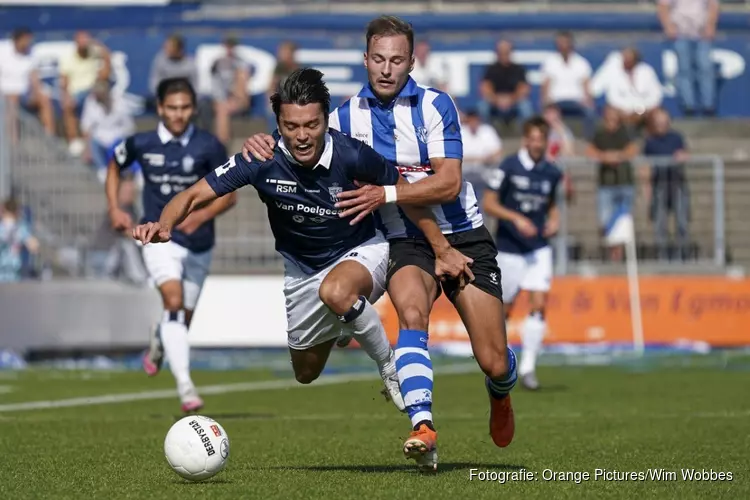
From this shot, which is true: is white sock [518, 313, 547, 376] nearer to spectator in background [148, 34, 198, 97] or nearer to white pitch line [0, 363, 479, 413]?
white pitch line [0, 363, 479, 413]

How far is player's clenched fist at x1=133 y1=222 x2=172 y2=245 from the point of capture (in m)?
7.60

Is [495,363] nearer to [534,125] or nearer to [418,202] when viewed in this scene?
[418,202]

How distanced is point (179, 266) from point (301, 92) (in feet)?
15.1

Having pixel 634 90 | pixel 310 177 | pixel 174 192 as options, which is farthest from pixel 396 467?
pixel 634 90

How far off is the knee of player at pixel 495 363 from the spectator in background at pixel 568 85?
15.6 m

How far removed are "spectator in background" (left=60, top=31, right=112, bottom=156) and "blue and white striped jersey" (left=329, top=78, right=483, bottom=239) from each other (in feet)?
50.1

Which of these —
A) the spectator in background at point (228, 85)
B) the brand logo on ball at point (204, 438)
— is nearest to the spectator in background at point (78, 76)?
the spectator in background at point (228, 85)

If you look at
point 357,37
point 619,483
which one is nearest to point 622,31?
point 357,37

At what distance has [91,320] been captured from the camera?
64.1 ft

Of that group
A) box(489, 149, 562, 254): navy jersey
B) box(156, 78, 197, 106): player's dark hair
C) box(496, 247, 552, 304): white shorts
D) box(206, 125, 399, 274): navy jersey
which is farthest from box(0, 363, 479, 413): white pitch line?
box(206, 125, 399, 274): navy jersey

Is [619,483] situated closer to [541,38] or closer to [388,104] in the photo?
[388,104]

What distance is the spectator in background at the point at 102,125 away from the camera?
2177 centimetres

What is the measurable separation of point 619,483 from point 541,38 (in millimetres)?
19353

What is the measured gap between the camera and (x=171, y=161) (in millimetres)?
12078
